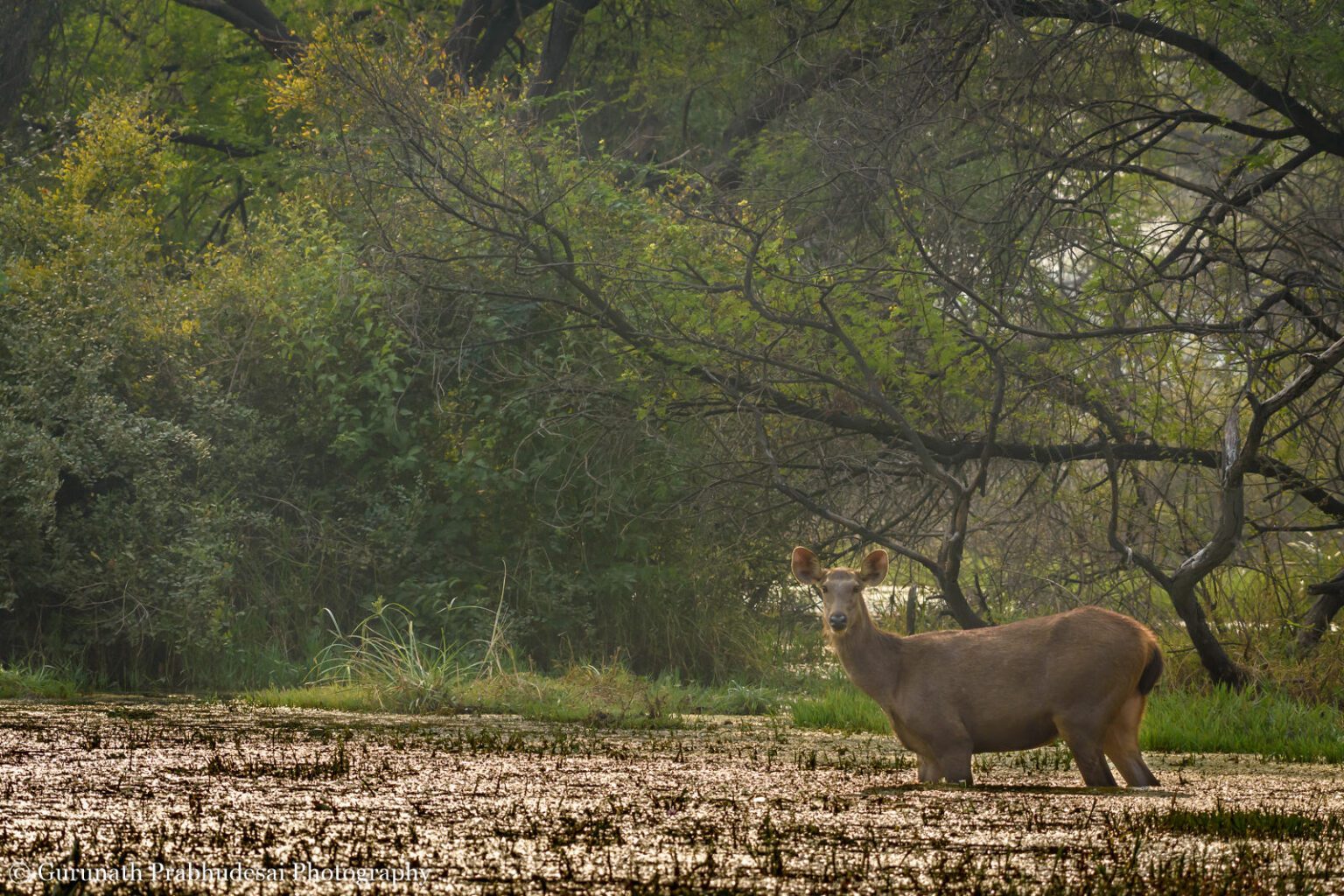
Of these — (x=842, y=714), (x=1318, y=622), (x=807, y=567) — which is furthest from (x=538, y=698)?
(x=1318, y=622)

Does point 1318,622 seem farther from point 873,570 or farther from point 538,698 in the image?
point 538,698

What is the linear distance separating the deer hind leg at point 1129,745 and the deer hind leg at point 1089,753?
0.12 metres

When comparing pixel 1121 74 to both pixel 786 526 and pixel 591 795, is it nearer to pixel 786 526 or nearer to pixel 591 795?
pixel 786 526

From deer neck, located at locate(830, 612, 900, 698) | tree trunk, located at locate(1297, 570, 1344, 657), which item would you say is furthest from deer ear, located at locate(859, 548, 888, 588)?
tree trunk, located at locate(1297, 570, 1344, 657)

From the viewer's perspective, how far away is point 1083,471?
1623 cm

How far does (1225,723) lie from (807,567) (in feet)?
11.2

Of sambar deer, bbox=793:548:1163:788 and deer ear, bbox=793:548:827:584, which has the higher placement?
deer ear, bbox=793:548:827:584

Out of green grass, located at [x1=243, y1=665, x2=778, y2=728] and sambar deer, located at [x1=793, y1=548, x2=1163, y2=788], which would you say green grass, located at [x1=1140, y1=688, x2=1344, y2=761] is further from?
green grass, located at [x1=243, y1=665, x2=778, y2=728]

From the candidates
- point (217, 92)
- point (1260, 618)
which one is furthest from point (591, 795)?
point (217, 92)

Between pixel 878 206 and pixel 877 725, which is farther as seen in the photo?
pixel 878 206

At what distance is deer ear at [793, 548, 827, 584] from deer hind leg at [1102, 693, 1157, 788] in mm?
1749

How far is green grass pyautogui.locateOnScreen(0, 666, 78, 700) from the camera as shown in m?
13.0

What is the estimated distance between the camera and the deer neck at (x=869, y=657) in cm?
862

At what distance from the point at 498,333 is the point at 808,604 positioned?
13.6 ft
